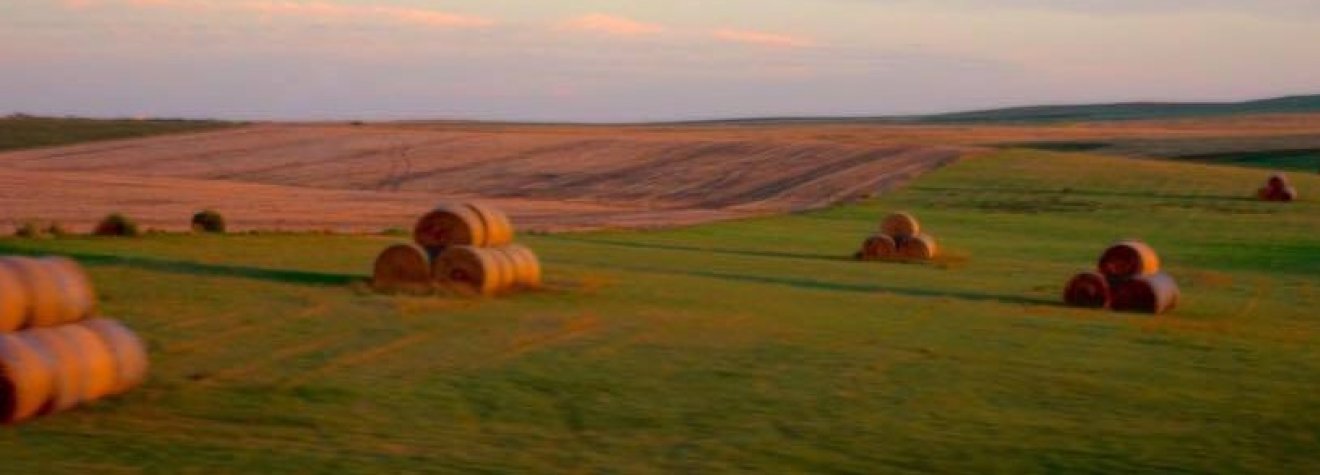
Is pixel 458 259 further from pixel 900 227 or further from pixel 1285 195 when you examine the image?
pixel 1285 195

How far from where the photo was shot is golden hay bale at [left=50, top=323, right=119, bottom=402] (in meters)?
15.6

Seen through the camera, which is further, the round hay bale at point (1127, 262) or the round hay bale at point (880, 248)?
the round hay bale at point (880, 248)

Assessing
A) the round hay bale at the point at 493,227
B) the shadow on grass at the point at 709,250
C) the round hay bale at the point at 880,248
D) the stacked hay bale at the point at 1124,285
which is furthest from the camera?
the shadow on grass at the point at 709,250

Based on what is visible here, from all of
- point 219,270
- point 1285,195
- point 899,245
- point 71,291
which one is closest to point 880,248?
point 899,245

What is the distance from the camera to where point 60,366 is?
15.1 m

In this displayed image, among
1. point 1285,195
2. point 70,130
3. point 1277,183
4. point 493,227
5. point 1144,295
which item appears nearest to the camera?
point 493,227

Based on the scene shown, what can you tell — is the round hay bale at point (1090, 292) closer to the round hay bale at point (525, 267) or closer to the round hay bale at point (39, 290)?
the round hay bale at point (525, 267)

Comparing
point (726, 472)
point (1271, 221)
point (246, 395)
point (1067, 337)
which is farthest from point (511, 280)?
point (1271, 221)

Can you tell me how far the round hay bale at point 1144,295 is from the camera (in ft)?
89.5

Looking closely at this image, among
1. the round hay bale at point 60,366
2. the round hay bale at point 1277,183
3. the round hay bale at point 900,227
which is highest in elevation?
the round hay bale at point 1277,183

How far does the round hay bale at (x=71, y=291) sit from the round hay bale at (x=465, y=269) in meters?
8.78

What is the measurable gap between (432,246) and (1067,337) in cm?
869

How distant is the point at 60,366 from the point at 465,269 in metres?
10.2

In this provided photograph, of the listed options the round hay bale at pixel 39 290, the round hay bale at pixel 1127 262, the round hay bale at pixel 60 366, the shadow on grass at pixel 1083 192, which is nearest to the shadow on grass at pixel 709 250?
the round hay bale at pixel 1127 262
